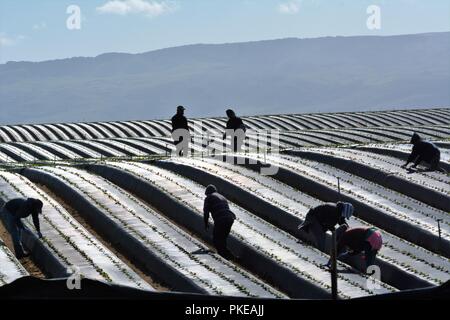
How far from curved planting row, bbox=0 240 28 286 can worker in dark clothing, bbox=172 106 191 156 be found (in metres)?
10.4

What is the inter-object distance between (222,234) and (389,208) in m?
5.67

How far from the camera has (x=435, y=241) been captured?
21.0m

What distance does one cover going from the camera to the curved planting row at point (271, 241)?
18125 millimetres

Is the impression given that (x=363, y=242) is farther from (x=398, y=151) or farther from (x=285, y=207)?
(x=398, y=151)

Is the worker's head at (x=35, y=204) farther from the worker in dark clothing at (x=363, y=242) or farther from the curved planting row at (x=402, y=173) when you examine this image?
the curved planting row at (x=402, y=173)

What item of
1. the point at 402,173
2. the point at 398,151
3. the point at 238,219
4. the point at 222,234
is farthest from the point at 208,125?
the point at 222,234

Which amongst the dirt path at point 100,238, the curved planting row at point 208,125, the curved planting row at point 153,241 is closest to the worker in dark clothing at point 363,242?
the curved planting row at point 153,241

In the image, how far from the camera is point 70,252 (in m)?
20.2

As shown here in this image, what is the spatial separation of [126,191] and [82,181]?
1713mm

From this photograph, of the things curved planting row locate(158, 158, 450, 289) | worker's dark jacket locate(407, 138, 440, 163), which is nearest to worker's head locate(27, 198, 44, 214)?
curved planting row locate(158, 158, 450, 289)

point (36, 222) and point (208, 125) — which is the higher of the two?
point (36, 222)

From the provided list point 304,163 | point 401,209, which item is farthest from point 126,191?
point 401,209

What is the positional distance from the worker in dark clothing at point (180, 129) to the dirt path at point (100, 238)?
5285mm
